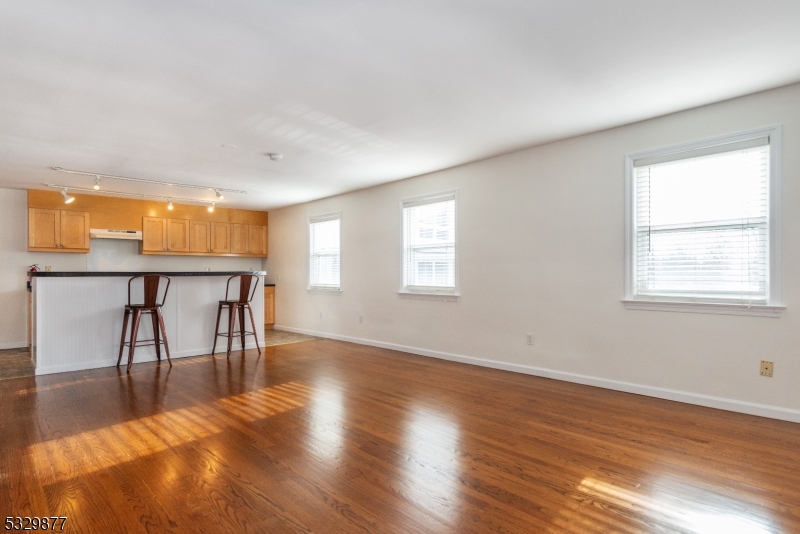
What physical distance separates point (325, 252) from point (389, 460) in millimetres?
5216

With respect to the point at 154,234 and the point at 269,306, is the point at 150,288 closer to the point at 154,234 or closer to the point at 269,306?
the point at 154,234

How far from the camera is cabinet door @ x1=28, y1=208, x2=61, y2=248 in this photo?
631cm

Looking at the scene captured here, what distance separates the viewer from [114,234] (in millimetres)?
6898

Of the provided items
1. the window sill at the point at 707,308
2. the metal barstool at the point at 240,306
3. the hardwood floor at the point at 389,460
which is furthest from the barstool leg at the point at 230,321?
the window sill at the point at 707,308

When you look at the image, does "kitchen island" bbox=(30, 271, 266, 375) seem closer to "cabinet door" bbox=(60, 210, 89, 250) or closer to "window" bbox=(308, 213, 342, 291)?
"window" bbox=(308, 213, 342, 291)

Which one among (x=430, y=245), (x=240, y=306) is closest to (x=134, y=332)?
(x=240, y=306)

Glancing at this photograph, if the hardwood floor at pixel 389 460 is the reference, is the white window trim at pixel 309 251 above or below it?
above

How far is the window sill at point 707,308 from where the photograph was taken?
321cm

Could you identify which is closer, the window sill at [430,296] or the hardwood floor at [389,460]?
the hardwood floor at [389,460]

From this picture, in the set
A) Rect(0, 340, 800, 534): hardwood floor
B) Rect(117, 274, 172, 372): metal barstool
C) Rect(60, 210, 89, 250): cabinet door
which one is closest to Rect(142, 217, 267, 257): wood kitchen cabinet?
Rect(60, 210, 89, 250): cabinet door

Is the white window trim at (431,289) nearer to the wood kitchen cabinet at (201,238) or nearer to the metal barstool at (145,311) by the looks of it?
the metal barstool at (145,311)

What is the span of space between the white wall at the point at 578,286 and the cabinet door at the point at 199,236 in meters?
3.35

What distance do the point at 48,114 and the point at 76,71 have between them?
1.04 metres

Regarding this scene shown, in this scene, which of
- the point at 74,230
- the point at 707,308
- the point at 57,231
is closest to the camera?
the point at 707,308
